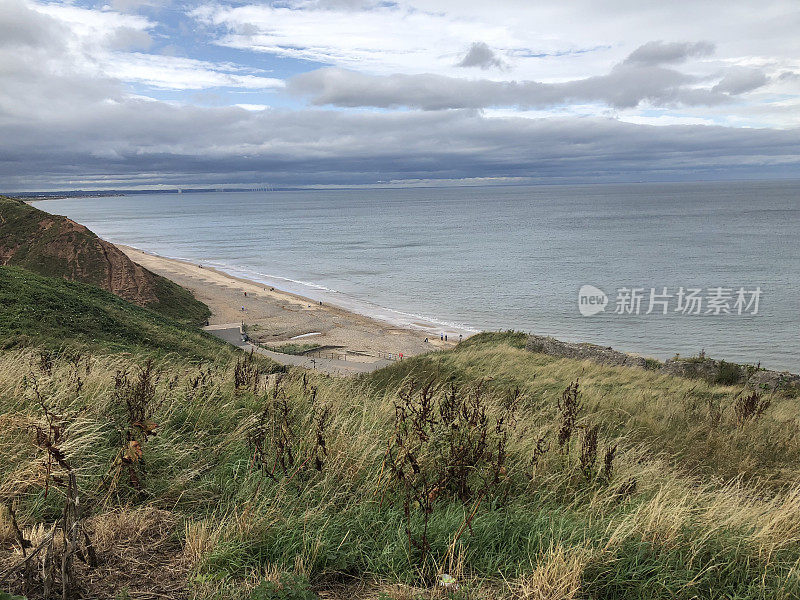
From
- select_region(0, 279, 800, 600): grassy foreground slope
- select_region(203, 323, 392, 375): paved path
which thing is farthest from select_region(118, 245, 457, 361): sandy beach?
select_region(0, 279, 800, 600): grassy foreground slope

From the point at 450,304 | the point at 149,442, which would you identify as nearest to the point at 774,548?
the point at 149,442

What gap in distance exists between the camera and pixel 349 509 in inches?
151

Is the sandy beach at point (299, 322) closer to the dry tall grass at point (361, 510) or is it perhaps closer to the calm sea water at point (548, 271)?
the calm sea water at point (548, 271)

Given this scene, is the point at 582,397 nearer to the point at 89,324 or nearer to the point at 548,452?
the point at 548,452

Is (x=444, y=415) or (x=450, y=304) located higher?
(x=444, y=415)

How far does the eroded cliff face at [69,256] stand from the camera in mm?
41969

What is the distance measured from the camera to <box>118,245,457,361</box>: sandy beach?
35281 mm

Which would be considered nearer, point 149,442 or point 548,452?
point 149,442

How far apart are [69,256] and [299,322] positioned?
20376mm

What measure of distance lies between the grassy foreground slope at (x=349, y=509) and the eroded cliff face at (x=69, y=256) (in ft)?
129

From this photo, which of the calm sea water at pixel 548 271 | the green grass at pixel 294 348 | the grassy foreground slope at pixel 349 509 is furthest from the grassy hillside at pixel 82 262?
the grassy foreground slope at pixel 349 509

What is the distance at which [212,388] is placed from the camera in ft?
20.6

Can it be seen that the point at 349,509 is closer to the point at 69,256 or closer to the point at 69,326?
the point at 69,326

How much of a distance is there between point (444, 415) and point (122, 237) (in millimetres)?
128412
